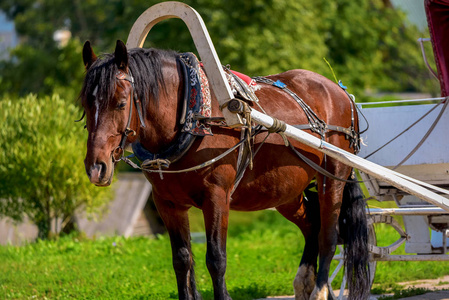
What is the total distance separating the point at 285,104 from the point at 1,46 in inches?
1141

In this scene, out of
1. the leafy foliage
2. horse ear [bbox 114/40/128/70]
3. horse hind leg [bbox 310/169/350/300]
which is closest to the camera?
horse ear [bbox 114/40/128/70]

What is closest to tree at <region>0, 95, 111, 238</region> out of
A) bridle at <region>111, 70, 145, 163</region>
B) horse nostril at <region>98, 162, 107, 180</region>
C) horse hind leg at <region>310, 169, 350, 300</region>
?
horse hind leg at <region>310, 169, 350, 300</region>

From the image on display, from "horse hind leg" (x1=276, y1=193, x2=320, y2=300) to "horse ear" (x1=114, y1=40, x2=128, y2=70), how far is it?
8.04 ft

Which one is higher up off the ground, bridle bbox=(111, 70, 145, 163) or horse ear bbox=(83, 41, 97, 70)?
horse ear bbox=(83, 41, 97, 70)

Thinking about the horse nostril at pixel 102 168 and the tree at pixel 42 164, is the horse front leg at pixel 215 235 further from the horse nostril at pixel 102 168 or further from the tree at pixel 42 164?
the tree at pixel 42 164

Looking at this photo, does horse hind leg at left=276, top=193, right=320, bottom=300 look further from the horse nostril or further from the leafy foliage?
the leafy foliage

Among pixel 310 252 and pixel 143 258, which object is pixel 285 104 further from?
pixel 143 258

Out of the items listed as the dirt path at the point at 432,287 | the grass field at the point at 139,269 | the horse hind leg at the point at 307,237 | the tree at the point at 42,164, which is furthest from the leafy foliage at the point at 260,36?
the horse hind leg at the point at 307,237

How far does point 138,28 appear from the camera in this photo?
4969 mm

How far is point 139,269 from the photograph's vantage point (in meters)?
8.16

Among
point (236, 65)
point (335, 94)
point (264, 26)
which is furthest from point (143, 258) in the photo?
point (264, 26)

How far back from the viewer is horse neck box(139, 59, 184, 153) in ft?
14.5

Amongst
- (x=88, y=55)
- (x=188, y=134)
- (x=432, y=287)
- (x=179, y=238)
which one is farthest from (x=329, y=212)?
(x=88, y=55)

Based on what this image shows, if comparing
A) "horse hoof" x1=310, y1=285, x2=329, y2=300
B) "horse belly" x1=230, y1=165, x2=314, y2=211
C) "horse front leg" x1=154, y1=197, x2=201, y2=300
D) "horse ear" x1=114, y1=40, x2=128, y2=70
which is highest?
"horse ear" x1=114, y1=40, x2=128, y2=70
